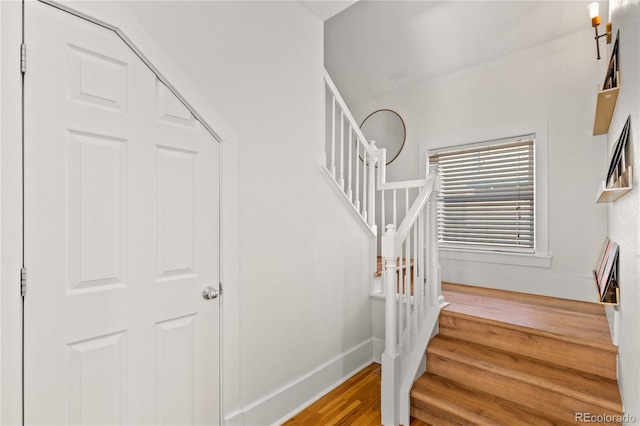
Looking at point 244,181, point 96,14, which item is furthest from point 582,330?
point 96,14

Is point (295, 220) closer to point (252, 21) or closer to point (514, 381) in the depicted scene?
point (252, 21)

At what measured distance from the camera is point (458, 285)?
11.4ft

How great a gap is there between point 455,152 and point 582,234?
1395 millimetres

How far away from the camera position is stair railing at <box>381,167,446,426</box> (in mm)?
2033

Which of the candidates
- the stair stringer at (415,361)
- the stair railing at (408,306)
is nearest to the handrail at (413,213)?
the stair railing at (408,306)

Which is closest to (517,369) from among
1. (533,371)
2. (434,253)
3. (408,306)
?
(533,371)

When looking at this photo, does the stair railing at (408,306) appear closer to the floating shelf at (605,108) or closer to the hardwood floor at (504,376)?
the hardwood floor at (504,376)

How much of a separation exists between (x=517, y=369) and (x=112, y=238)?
239 cm

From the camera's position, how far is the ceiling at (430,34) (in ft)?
9.32

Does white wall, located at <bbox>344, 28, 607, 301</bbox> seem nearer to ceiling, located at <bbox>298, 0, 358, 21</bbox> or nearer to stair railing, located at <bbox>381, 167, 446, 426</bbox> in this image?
stair railing, located at <bbox>381, 167, 446, 426</bbox>

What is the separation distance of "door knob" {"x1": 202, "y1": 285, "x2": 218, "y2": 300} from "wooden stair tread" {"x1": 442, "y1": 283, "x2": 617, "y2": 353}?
5.71 ft

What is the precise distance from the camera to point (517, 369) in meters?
2.02

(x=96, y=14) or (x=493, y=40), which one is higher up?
(x=493, y=40)

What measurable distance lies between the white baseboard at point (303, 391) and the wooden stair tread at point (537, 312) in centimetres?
83
